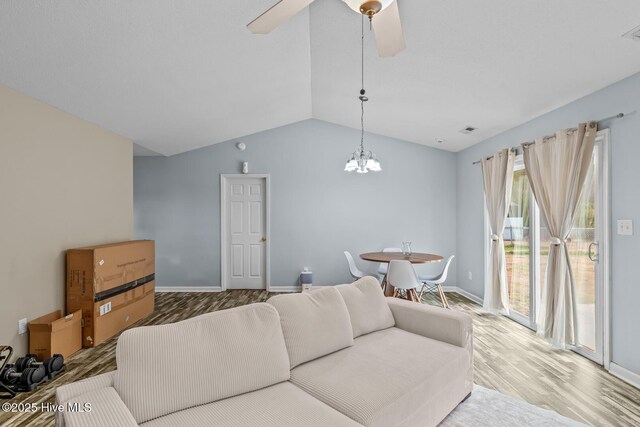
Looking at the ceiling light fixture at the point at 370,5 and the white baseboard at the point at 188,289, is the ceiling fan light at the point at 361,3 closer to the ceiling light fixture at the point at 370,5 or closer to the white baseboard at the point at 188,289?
the ceiling light fixture at the point at 370,5

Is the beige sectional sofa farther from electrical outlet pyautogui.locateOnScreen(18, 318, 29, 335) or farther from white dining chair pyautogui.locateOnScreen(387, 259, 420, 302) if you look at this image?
electrical outlet pyautogui.locateOnScreen(18, 318, 29, 335)

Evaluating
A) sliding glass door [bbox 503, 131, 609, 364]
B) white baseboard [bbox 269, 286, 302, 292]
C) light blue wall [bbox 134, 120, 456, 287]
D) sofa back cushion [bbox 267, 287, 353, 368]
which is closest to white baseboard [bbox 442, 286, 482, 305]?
light blue wall [bbox 134, 120, 456, 287]

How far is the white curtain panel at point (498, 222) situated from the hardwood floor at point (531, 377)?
15.3 inches

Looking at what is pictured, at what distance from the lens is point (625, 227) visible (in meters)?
2.63

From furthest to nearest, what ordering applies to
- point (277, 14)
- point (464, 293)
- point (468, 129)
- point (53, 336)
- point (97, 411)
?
point (464, 293)
point (468, 129)
point (53, 336)
point (277, 14)
point (97, 411)

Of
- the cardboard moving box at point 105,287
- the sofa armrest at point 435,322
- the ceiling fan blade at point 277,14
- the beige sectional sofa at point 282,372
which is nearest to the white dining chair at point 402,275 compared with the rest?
the sofa armrest at point 435,322

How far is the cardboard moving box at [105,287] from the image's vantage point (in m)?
3.36

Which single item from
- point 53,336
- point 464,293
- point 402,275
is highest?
point 402,275

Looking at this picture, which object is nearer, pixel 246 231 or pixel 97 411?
pixel 97 411

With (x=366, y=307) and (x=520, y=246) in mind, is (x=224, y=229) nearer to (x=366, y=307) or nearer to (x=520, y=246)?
(x=366, y=307)

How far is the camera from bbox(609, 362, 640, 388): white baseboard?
248 centimetres

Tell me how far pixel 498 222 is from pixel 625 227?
1.68 meters

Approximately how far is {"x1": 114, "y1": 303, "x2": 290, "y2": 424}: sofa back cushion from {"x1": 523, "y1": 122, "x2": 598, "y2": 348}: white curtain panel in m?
2.81

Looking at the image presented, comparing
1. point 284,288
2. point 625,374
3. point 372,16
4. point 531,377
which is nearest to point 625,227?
point 625,374
